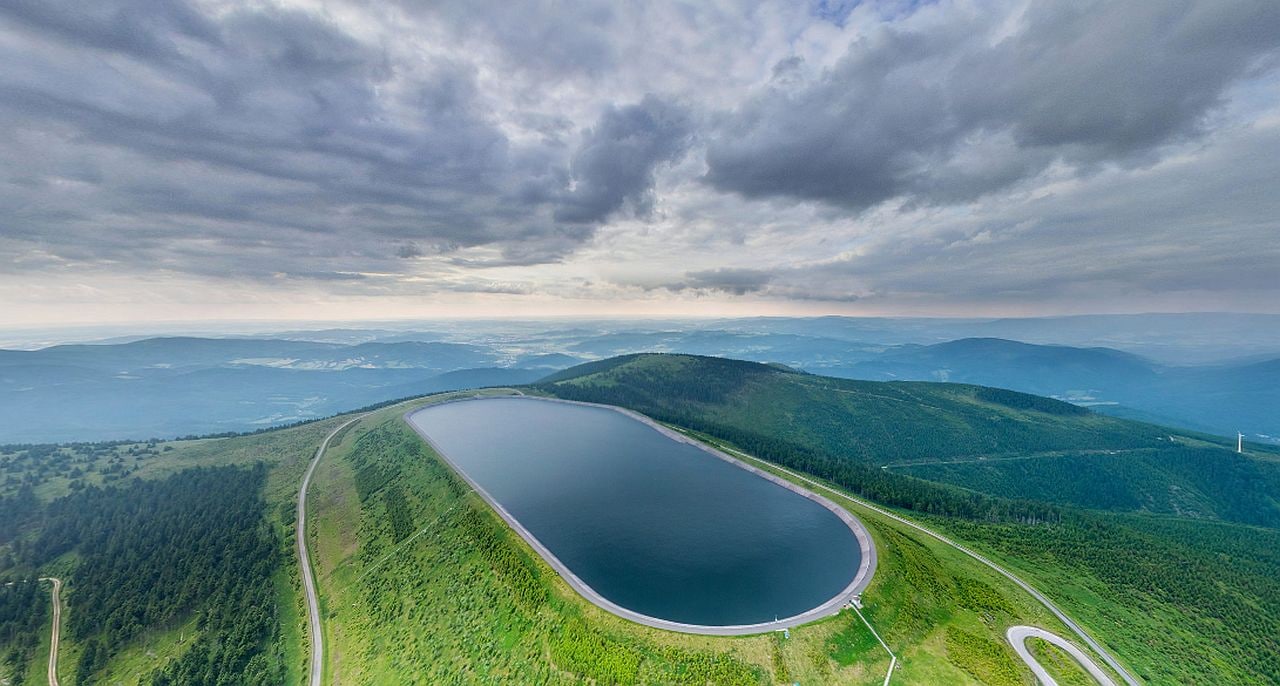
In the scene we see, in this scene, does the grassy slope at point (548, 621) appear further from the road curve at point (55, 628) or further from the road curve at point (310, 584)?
the road curve at point (55, 628)

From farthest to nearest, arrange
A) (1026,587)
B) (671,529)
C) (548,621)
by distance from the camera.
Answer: (671,529)
(1026,587)
(548,621)

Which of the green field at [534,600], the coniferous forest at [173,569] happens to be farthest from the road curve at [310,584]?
the coniferous forest at [173,569]

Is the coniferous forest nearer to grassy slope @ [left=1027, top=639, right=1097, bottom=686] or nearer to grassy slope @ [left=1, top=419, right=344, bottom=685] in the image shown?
grassy slope @ [left=1, top=419, right=344, bottom=685]

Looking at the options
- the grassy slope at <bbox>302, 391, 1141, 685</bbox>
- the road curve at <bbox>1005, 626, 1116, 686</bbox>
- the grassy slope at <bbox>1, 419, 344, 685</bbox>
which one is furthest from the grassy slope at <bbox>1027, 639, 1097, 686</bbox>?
the grassy slope at <bbox>1, 419, 344, 685</bbox>

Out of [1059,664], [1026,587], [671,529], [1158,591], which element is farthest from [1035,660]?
[671,529]

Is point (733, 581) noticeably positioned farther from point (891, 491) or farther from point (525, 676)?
point (891, 491)

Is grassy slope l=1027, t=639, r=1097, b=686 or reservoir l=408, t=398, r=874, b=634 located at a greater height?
reservoir l=408, t=398, r=874, b=634

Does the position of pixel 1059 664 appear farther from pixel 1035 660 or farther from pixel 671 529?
pixel 671 529
